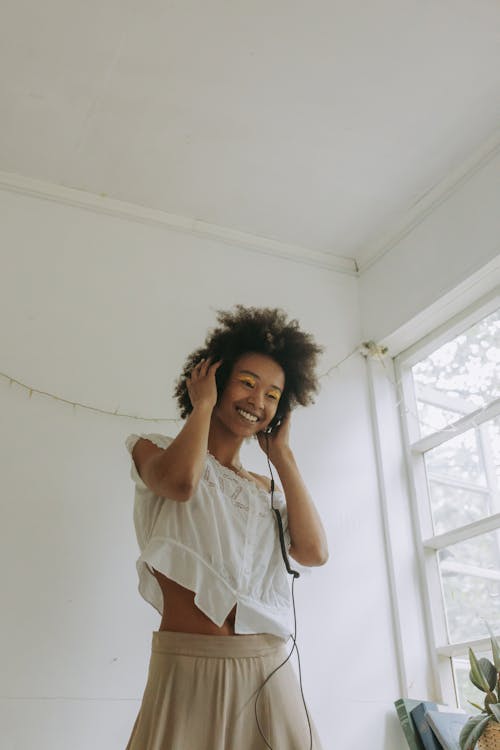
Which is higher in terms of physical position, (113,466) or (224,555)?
(113,466)

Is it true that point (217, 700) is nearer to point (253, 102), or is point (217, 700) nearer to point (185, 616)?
point (185, 616)

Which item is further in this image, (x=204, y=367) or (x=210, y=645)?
(x=204, y=367)

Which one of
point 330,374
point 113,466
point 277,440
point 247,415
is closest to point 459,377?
point 330,374

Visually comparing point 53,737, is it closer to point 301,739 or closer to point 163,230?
point 301,739

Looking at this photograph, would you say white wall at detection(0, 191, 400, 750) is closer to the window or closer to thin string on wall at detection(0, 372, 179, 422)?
thin string on wall at detection(0, 372, 179, 422)

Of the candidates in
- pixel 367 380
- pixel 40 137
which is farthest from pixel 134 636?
pixel 40 137

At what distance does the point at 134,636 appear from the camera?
202 centimetres

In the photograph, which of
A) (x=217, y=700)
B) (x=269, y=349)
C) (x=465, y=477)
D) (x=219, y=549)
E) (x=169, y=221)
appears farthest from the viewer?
(x=169, y=221)

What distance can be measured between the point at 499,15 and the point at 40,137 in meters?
1.28

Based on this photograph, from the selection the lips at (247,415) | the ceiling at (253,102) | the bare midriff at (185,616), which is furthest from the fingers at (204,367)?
the ceiling at (253,102)

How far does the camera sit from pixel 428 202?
2574 millimetres

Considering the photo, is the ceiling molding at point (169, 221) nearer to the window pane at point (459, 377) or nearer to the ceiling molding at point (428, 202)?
the ceiling molding at point (428, 202)

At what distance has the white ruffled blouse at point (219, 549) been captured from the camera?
1472 mm

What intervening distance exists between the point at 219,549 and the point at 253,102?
1.30 metres
